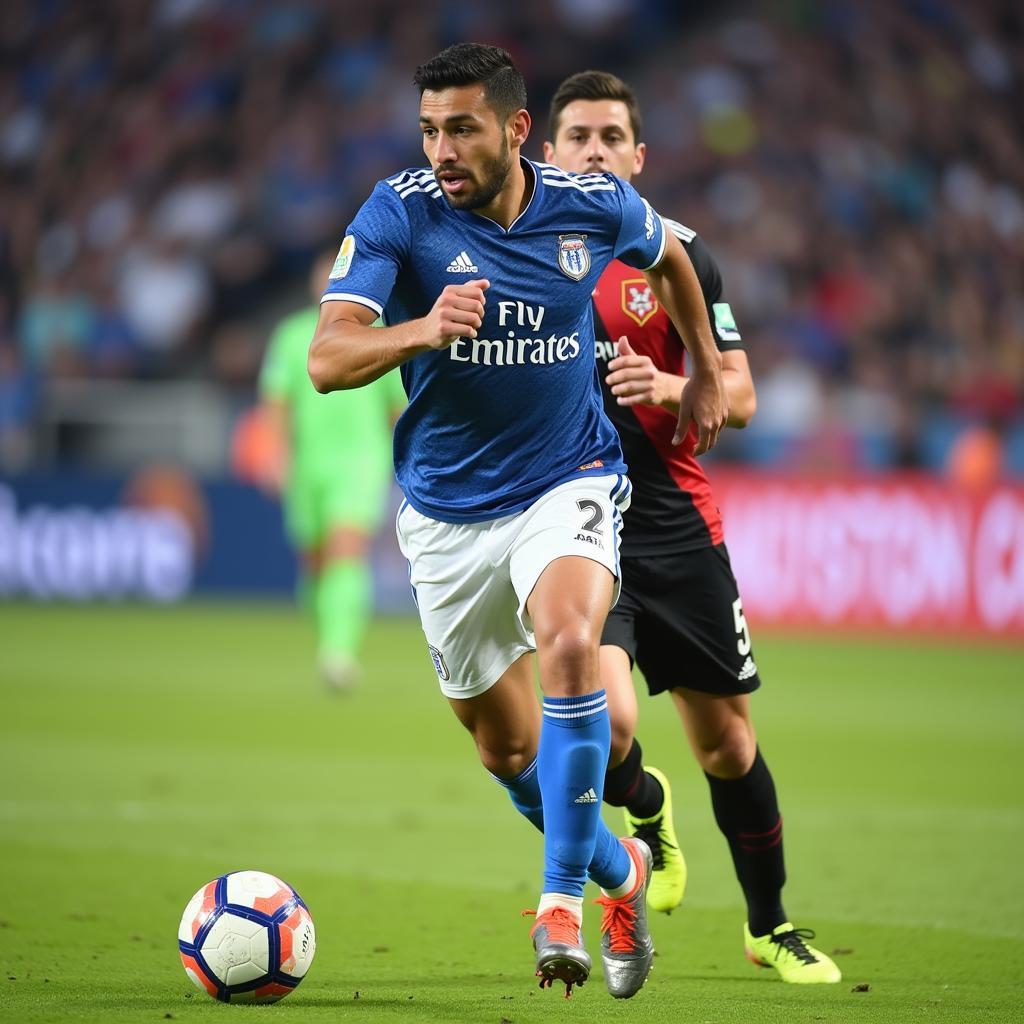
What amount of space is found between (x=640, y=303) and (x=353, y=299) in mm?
1466

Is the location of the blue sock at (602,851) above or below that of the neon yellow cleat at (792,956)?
above

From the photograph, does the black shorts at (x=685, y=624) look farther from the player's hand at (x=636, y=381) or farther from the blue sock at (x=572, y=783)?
the blue sock at (x=572, y=783)

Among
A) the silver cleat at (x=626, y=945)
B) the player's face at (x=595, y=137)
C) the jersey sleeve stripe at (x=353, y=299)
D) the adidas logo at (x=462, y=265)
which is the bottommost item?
the silver cleat at (x=626, y=945)

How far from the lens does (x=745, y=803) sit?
538 cm

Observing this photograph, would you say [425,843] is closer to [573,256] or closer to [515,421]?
[515,421]

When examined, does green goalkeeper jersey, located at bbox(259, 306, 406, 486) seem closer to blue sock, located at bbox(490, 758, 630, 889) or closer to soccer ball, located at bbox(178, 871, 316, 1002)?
blue sock, located at bbox(490, 758, 630, 889)

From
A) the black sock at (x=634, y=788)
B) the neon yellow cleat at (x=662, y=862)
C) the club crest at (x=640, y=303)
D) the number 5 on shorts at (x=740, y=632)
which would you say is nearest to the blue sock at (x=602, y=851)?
the black sock at (x=634, y=788)

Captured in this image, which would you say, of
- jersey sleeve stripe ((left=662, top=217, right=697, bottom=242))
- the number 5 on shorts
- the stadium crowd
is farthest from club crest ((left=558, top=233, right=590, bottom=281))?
the stadium crowd

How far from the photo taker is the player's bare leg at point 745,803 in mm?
5223

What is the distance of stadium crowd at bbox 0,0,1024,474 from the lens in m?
19.0

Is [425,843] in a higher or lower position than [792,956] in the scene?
lower

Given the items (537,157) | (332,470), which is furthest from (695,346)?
(537,157)

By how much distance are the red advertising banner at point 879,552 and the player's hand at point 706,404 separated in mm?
10809

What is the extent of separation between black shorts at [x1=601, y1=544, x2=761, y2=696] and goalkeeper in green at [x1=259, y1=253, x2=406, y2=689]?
21.7 feet
